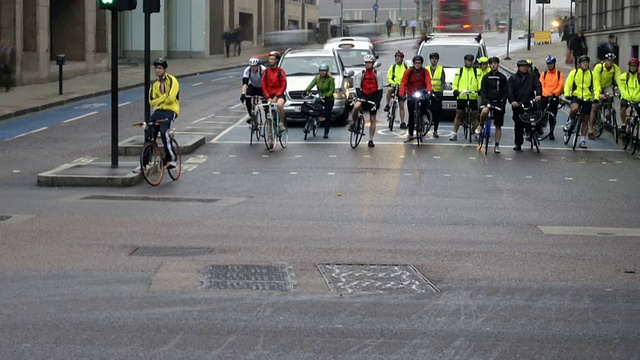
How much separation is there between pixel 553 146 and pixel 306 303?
51.7 feet

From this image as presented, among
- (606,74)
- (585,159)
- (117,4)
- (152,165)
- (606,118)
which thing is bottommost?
(585,159)

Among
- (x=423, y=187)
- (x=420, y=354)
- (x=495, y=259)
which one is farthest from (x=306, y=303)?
(x=423, y=187)

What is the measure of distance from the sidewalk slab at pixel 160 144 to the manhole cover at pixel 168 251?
8273 millimetres

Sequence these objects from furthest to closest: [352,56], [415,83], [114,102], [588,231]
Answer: [352,56] < [415,83] < [114,102] < [588,231]

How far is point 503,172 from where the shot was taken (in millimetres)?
19188

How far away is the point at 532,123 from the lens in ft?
72.7

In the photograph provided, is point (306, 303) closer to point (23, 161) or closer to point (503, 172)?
point (503, 172)

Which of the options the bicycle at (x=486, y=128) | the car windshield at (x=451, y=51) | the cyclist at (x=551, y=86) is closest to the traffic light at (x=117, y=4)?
the bicycle at (x=486, y=128)

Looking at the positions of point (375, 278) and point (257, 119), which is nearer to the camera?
point (375, 278)

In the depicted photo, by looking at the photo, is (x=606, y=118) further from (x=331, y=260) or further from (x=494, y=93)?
(x=331, y=260)

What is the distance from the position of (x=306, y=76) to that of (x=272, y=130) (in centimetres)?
587

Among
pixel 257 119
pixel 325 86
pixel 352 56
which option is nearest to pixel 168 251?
pixel 257 119

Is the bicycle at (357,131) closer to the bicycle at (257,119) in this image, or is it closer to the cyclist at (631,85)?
the bicycle at (257,119)

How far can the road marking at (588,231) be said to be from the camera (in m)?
12.8
